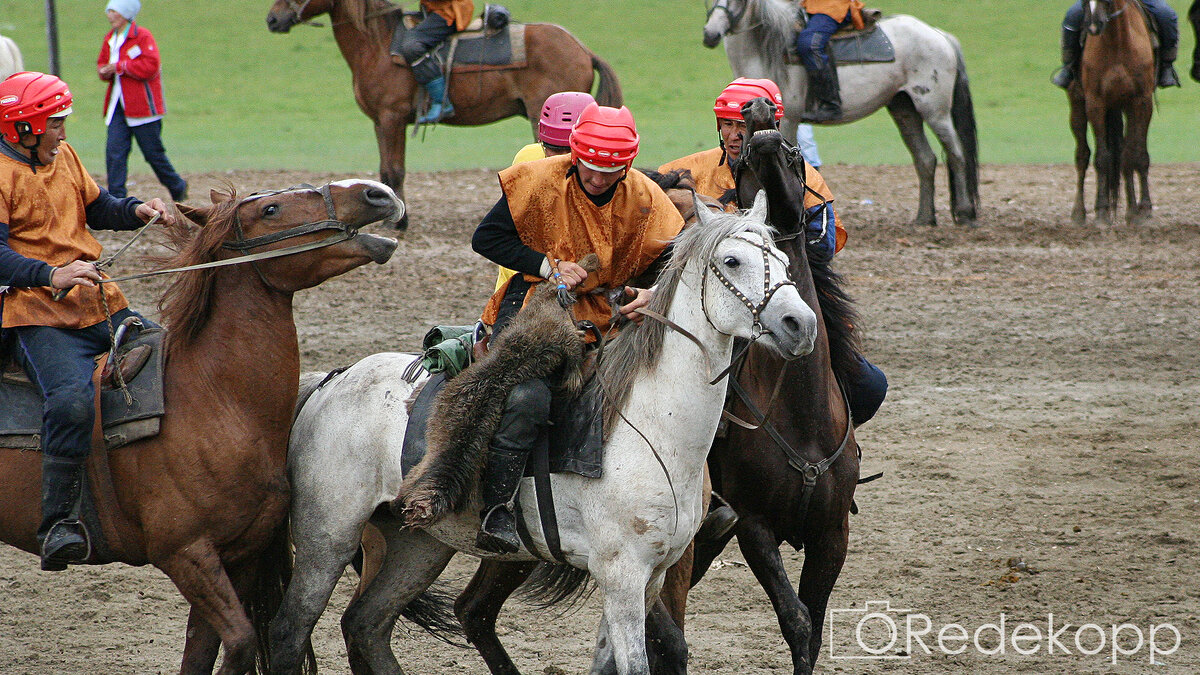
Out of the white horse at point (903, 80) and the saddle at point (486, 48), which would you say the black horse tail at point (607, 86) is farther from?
the white horse at point (903, 80)

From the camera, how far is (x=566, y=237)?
3961mm

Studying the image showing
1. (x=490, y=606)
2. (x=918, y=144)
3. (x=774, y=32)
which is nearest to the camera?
(x=490, y=606)

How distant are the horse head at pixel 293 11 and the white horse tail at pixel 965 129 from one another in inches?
239

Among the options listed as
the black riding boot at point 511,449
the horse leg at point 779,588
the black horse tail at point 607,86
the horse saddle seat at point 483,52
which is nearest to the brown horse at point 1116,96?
the black horse tail at point 607,86

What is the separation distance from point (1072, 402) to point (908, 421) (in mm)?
1011

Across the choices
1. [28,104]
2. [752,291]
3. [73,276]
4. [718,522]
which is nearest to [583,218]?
[752,291]

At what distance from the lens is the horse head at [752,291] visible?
3.31 meters

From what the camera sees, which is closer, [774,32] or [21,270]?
[21,270]

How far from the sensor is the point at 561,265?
3.82m

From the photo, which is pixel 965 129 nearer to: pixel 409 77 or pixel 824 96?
pixel 824 96

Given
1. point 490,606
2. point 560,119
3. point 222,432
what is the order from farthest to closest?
point 560,119, point 490,606, point 222,432

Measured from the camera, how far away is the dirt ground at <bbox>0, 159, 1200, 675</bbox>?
474 centimetres

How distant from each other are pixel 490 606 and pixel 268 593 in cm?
77

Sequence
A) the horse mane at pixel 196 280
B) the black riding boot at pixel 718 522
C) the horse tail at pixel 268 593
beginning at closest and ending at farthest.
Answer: the horse mane at pixel 196 280 → the black riding boot at pixel 718 522 → the horse tail at pixel 268 593
